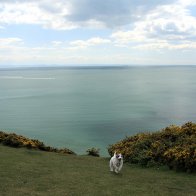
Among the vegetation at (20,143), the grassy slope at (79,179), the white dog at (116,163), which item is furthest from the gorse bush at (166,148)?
the vegetation at (20,143)

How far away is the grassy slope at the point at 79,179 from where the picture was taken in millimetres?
12344

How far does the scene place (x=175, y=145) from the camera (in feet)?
63.7

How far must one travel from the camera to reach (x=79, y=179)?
1423 cm

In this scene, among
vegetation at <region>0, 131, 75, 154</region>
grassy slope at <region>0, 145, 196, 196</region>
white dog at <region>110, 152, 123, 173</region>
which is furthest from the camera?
vegetation at <region>0, 131, 75, 154</region>

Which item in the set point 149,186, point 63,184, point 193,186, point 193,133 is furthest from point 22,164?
point 193,133

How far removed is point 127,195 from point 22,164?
6.68 meters

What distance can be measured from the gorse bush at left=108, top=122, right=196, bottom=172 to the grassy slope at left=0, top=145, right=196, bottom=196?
0.65 meters

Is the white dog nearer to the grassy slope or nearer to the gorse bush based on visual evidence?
the grassy slope

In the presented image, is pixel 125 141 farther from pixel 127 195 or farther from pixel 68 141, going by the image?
pixel 68 141

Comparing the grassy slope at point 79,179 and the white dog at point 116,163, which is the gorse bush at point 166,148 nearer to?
the grassy slope at point 79,179

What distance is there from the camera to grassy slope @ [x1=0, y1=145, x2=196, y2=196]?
12.3m

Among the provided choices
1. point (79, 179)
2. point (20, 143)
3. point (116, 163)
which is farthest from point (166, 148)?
point (20, 143)

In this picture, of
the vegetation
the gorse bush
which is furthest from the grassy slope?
the vegetation

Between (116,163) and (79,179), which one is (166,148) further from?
(79,179)
